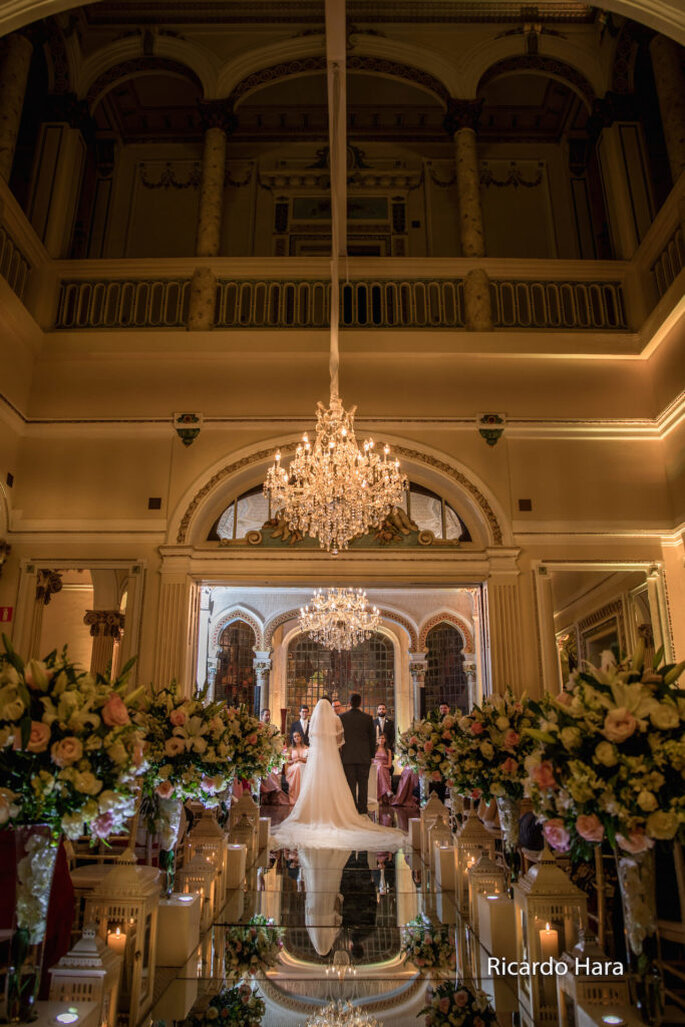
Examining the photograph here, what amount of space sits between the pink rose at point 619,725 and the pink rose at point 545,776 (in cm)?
23

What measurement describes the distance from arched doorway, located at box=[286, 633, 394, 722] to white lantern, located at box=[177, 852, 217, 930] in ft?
37.7

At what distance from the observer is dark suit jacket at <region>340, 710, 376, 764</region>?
10.7 m

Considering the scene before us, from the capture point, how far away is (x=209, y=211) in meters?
9.58

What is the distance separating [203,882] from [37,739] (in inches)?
104

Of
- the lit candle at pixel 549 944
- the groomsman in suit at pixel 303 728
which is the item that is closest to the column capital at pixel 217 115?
the groomsman in suit at pixel 303 728

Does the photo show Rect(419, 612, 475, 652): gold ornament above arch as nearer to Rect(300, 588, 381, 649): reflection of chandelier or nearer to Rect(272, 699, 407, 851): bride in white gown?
Rect(300, 588, 381, 649): reflection of chandelier

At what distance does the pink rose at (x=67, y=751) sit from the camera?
2.30 meters

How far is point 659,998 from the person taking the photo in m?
2.31

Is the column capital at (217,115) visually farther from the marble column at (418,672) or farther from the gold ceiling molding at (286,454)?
the marble column at (418,672)

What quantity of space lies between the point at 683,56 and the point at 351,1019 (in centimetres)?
1068

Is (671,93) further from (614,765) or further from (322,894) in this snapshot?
(322,894)

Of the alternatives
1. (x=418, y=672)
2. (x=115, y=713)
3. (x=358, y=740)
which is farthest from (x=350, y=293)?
(x=418, y=672)

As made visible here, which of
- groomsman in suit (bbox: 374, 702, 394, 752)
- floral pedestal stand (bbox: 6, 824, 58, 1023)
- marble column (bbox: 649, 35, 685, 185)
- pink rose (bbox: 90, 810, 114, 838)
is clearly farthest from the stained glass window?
floral pedestal stand (bbox: 6, 824, 58, 1023)

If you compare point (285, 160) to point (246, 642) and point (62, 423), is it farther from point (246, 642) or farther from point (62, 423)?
point (246, 642)
